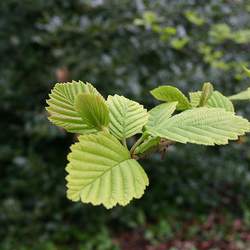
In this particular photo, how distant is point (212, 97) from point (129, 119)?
187 millimetres

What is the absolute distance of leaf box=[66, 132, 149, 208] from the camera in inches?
13.5

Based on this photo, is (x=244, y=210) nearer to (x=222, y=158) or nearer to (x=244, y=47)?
(x=222, y=158)

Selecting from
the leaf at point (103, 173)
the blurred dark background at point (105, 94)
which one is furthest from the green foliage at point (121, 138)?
the blurred dark background at point (105, 94)

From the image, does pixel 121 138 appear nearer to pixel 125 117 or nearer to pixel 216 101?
pixel 125 117

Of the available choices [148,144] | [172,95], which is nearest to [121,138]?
[148,144]

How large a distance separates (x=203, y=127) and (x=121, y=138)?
8 centimetres

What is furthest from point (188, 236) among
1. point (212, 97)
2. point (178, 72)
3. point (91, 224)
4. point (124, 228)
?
point (212, 97)

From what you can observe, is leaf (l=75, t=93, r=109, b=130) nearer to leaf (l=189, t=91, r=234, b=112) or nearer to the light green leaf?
the light green leaf

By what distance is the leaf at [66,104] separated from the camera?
1.50 ft

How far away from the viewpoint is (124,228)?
390 cm

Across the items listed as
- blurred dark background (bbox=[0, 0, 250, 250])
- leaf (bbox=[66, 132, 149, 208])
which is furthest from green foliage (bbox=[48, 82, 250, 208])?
blurred dark background (bbox=[0, 0, 250, 250])

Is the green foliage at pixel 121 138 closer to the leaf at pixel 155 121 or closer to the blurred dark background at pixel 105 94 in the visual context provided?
the leaf at pixel 155 121

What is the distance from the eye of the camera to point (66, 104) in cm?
47

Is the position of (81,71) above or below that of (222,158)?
above
